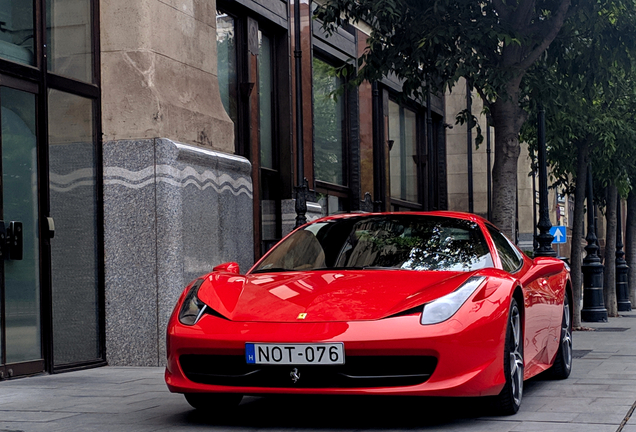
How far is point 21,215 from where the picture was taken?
9234mm

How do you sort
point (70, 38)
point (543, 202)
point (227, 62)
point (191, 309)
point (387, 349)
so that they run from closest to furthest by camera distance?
point (387, 349) < point (191, 309) < point (70, 38) < point (227, 62) < point (543, 202)

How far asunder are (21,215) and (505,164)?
666 centimetres

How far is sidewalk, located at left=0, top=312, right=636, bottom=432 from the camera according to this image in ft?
18.8

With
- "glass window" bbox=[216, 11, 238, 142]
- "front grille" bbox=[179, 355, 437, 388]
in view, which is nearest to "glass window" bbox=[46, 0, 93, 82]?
"glass window" bbox=[216, 11, 238, 142]

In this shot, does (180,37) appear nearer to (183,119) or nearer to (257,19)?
(183,119)

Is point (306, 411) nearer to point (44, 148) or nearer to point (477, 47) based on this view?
point (44, 148)

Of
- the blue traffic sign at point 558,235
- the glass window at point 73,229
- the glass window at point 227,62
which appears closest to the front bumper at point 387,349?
the glass window at point 73,229

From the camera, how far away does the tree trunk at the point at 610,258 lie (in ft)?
80.6

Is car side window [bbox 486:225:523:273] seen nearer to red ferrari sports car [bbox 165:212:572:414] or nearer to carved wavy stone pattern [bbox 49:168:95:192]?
red ferrari sports car [bbox 165:212:572:414]

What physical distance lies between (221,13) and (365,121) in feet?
22.9

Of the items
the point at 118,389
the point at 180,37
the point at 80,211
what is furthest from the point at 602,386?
the point at 180,37

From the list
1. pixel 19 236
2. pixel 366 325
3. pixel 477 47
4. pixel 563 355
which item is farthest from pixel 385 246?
pixel 477 47

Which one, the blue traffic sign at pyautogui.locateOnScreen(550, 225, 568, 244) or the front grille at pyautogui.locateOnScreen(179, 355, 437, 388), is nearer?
the front grille at pyautogui.locateOnScreen(179, 355, 437, 388)

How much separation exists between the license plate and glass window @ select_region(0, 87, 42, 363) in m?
4.10
